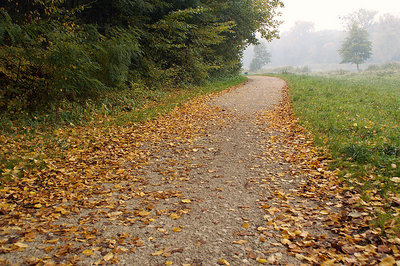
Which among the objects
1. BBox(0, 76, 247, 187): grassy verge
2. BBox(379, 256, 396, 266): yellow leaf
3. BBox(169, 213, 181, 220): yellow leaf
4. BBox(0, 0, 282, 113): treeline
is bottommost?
BBox(379, 256, 396, 266): yellow leaf

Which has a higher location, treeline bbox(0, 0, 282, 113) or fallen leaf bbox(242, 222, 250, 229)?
treeline bbox(0, 0, 282, 113)

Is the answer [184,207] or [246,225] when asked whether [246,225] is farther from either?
[184,207]

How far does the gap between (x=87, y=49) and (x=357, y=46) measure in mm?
52375

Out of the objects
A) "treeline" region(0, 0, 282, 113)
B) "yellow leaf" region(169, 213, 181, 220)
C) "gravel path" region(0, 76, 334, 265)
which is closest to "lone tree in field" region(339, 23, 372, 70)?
"treeline" region(0, 0, 282, 113)

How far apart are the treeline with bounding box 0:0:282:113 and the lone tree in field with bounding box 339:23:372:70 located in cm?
4312

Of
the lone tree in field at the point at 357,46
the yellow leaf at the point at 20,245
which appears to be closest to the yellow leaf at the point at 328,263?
the yellow leaf at the point at 20,245

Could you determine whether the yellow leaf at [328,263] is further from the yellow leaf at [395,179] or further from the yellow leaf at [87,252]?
the yellow leaf at [87,252]

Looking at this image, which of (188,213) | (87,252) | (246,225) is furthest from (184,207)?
(87,252)

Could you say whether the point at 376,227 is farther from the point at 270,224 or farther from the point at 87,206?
the point at 87,206

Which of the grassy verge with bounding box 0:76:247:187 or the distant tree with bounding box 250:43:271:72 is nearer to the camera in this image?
the grassy verge with bounding box 0:76:247:187

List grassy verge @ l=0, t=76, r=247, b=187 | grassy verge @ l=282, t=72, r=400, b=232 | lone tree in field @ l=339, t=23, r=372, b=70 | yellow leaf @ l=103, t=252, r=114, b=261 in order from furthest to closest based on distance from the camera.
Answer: lone tree in field @ l=339, t=23, r=372, b=70
grassy verge @ l=0, t=76, r=247, b=187
grassy verge @ l=282, t=72, r=400, b=232
yellow leaf @ l=103, t=252, r=114, b=261

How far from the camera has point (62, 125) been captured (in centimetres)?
724

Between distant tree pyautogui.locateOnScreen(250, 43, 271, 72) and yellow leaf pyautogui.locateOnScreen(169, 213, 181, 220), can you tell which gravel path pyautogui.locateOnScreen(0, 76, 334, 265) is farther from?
distant tree pyautogui.locateOnScreen(250, 43, 271, 72)

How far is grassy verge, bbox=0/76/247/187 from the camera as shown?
5129mm
